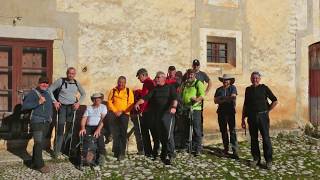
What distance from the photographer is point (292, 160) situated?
9.38 metres

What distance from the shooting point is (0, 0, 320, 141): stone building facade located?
991 centimetres

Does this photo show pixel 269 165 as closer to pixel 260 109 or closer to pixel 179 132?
pixel 260 109

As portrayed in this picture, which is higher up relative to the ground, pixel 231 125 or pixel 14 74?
pixel 14 74

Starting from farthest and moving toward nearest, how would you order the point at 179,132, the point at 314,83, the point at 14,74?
the point at 314,83 < the point at 179,132 < the point at 14,74

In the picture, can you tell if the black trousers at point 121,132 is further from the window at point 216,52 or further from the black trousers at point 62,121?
the window at point 216,52

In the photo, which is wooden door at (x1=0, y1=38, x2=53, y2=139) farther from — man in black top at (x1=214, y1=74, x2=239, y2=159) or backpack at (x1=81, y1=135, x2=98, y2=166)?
man in black top at (x1=214, y1=74, x2=239, y2=159)

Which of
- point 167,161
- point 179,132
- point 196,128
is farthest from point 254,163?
point 179,132

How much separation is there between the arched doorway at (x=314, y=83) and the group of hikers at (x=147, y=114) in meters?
4.66

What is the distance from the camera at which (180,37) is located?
11203 mm

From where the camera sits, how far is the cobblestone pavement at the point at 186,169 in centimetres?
796

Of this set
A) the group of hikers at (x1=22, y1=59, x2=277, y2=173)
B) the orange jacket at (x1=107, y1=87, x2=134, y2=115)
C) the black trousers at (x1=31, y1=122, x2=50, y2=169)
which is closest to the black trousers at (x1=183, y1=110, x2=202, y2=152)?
the group of hikers at (x1=22, y1=59, x2=277, y2=173)

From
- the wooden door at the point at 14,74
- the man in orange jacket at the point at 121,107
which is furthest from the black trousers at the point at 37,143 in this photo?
the wooden door at the point at 14,74

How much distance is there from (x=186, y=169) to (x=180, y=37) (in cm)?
396

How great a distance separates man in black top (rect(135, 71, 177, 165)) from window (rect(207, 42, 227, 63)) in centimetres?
350
